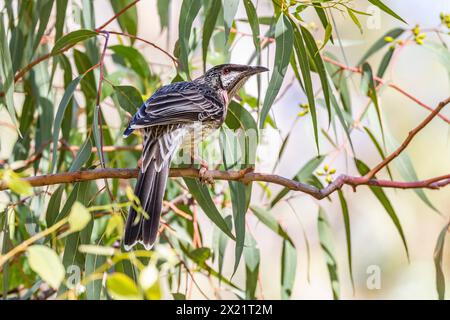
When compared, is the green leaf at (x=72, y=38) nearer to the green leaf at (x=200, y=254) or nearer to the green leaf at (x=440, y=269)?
the green leaf at (x=200, y=254)

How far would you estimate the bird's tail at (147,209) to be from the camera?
2.47 metres

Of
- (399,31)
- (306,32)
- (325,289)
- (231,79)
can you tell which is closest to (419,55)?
(325,289)

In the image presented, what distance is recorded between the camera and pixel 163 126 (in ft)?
9.75

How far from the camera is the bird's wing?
9.21ft

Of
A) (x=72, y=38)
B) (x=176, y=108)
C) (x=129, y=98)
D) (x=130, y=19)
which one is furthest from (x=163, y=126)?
(x=130, y=19)

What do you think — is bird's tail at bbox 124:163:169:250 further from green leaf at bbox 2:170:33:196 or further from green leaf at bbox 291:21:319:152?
green leaf at bbox 2:170:33:196

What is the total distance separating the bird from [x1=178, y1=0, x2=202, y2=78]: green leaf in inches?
8.4

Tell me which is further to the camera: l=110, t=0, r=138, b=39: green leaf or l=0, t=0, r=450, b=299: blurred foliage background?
l=110, t=0, r=138, b=39: green leaf

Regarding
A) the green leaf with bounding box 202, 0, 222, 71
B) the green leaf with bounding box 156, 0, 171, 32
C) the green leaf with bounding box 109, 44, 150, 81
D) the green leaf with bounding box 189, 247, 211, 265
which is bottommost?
the green leaf with bounding box 189, 247, 211, 265

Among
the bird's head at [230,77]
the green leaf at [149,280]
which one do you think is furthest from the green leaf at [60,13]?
the green leaf at [149,280]

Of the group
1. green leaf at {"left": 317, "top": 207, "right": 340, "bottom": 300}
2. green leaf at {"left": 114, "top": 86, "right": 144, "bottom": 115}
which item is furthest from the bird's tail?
green leaf at {"left": 317, "top": 207, "right": 340, "bottom": 300}

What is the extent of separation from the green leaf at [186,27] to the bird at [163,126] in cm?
21

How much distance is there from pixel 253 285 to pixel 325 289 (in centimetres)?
430
